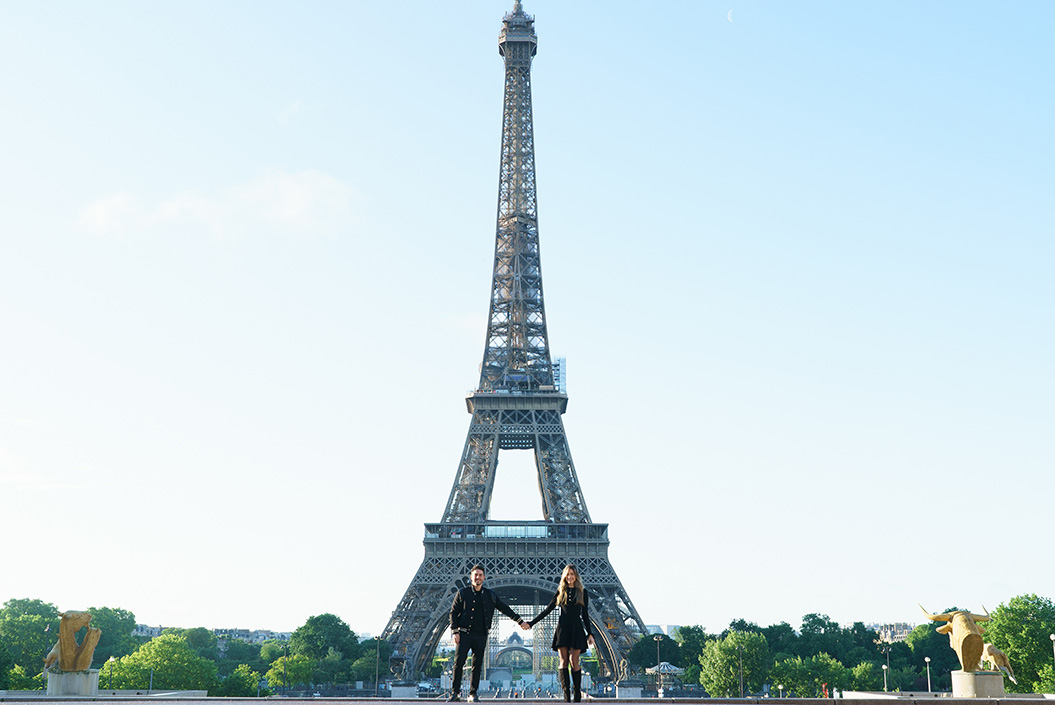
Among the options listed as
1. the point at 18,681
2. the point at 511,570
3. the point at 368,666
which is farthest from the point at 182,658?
the point at 511,570

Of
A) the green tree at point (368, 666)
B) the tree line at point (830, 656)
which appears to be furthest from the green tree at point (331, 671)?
the tree line at point (830, 656)

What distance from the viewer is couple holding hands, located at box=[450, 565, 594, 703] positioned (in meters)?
16.5

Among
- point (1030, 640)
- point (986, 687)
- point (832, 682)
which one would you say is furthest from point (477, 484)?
point (986, 687)

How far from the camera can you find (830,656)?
9100cm

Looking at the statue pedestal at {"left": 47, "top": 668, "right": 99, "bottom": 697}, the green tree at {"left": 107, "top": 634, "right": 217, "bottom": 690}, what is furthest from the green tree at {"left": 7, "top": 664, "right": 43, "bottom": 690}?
the statue pedestal at {"left": 47, "top": 668, "right": 99, "bottom": 697}

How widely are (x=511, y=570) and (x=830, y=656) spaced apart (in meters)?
34.6

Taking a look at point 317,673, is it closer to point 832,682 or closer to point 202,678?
point 202,678

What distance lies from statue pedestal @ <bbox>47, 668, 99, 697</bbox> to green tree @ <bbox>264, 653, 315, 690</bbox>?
6127cm

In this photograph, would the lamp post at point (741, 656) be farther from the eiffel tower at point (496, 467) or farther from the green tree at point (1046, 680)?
the green tree at point (1046, 680)

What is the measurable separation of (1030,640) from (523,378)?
1660 inches

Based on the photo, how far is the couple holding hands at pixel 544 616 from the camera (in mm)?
16516

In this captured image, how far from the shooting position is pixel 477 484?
3172 inches

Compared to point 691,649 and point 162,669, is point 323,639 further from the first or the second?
point 691,649

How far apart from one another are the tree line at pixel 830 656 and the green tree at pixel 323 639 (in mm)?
34113
